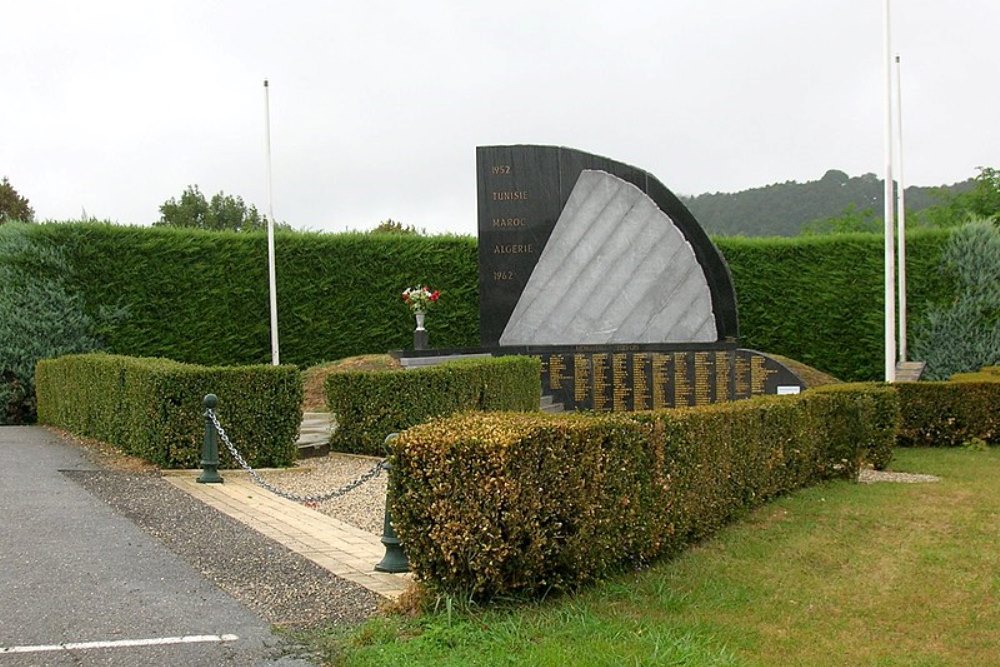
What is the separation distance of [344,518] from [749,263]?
Result: 602 inches

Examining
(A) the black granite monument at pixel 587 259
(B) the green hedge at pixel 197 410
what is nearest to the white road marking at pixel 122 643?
(B) the green hedge at pixel 197 410

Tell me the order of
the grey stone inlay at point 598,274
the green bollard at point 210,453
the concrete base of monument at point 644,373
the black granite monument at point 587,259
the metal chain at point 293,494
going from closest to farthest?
the metal chain at point 293,494 → the green bollard at point 210,453 → the concrete base of monument at point 644,373 → the black granite monument at point 587,259 → the grey stone inlay at point 598,274

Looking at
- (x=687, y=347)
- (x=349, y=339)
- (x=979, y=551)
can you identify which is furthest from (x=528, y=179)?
(x=979, y=551)

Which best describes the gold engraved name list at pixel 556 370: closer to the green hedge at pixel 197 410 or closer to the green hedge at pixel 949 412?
the green hedge at pixel 949 412

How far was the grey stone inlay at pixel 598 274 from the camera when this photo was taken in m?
16.5

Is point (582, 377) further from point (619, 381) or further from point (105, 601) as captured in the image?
point (105, 601)

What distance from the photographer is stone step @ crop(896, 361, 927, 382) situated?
19062 millimetres

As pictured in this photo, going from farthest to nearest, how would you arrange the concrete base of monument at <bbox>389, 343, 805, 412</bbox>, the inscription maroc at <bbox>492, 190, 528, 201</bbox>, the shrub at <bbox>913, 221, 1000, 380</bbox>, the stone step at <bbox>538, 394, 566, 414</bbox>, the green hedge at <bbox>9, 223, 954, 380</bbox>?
the shrub at <bbox>913, 221, 1000, 380</bbox>, the green hedge at <bbox>9, 223, 954, 380</bbox>, the inscription maroc at <bbox>492, 190, 528, 201</bbox>, the concrete base of monument at <bbox>389, 343, 805, 412</bbox>, the stone step at <bbox>538, 394, 566, 414</bbox>

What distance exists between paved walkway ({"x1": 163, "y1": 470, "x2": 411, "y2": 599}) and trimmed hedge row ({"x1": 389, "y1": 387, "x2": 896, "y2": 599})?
61 cm

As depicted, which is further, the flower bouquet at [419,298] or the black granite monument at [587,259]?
the flower bouquet at [419,298]

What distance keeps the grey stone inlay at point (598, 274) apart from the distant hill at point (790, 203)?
→ 3468 centimetres

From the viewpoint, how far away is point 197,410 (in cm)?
1012

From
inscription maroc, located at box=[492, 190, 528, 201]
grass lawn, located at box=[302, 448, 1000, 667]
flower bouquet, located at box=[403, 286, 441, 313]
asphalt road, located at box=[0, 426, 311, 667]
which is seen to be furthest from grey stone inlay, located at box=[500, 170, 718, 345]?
asphalt road, located at box=[0, 426, 311, 667]

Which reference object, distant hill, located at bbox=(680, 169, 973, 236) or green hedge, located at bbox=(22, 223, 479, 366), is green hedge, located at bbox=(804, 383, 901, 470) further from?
distant hill, located at bbox=(680, 169, 973, 236)
